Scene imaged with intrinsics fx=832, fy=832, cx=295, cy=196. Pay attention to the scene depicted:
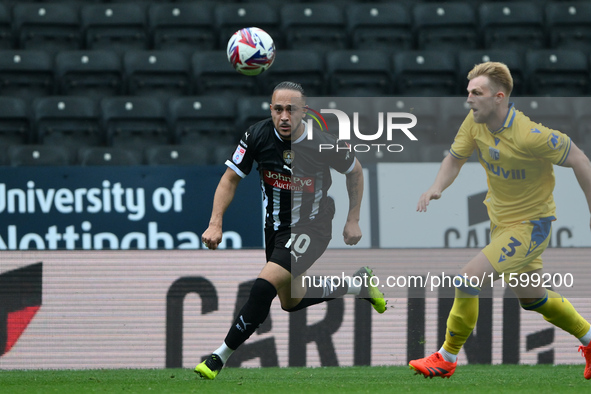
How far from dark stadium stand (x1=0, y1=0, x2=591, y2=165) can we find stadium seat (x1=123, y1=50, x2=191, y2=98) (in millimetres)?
15

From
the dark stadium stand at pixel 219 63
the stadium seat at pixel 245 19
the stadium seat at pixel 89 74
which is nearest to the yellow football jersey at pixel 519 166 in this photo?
the dark stadium stand at pixel 219 63

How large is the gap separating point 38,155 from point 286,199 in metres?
3.90

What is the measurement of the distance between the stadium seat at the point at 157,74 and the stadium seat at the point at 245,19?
0.81m

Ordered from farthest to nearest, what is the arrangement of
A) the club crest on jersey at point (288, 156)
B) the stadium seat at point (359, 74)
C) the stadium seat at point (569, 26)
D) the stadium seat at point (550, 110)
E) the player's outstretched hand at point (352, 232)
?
the stadium seat at point (569, 26), the stadium seat at point (359, 74), the stadium seat at point (550, 110), the player's outstretched hand at point (352, 232), the club crest on jersey at point (288, 156)

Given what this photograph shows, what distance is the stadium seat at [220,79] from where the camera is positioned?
31.9 ft

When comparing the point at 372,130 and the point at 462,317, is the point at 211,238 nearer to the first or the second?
the point at 462,317

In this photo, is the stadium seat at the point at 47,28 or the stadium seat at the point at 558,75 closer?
the stadium seat at the point at 558,75

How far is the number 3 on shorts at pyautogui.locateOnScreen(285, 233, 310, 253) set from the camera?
218 inches

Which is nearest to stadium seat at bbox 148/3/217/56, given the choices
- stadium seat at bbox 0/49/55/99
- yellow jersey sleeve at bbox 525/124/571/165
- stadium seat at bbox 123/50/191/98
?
stadium seat at bbox 123/50/191/98

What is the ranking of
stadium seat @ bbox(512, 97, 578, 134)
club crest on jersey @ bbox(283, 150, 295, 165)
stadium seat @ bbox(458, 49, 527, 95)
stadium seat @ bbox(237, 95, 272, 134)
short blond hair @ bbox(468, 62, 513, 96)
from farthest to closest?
stadium seat @ bbox(458, 49, 527, 95)
stadium seat @ bbox(237, 95, 272, 134)
stadium seat @ bbox(512, 97, 578, 134)
club crest on jersey @ bbox(283, 150, 295, 165)
short blond hair @ bbox(468, 62, 513, 96)

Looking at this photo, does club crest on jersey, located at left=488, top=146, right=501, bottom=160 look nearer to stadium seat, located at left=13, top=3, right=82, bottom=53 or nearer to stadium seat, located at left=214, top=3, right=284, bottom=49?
stadium seat, located at left=214, top=3, right=284, bottom=49

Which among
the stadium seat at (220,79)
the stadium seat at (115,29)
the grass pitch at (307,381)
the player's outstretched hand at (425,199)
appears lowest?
the grass pitch at (307,381)

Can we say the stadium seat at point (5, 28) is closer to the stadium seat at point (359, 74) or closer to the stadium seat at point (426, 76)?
the stadium seat at point (359, 74)

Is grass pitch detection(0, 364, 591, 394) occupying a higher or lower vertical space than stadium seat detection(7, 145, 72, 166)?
lower
